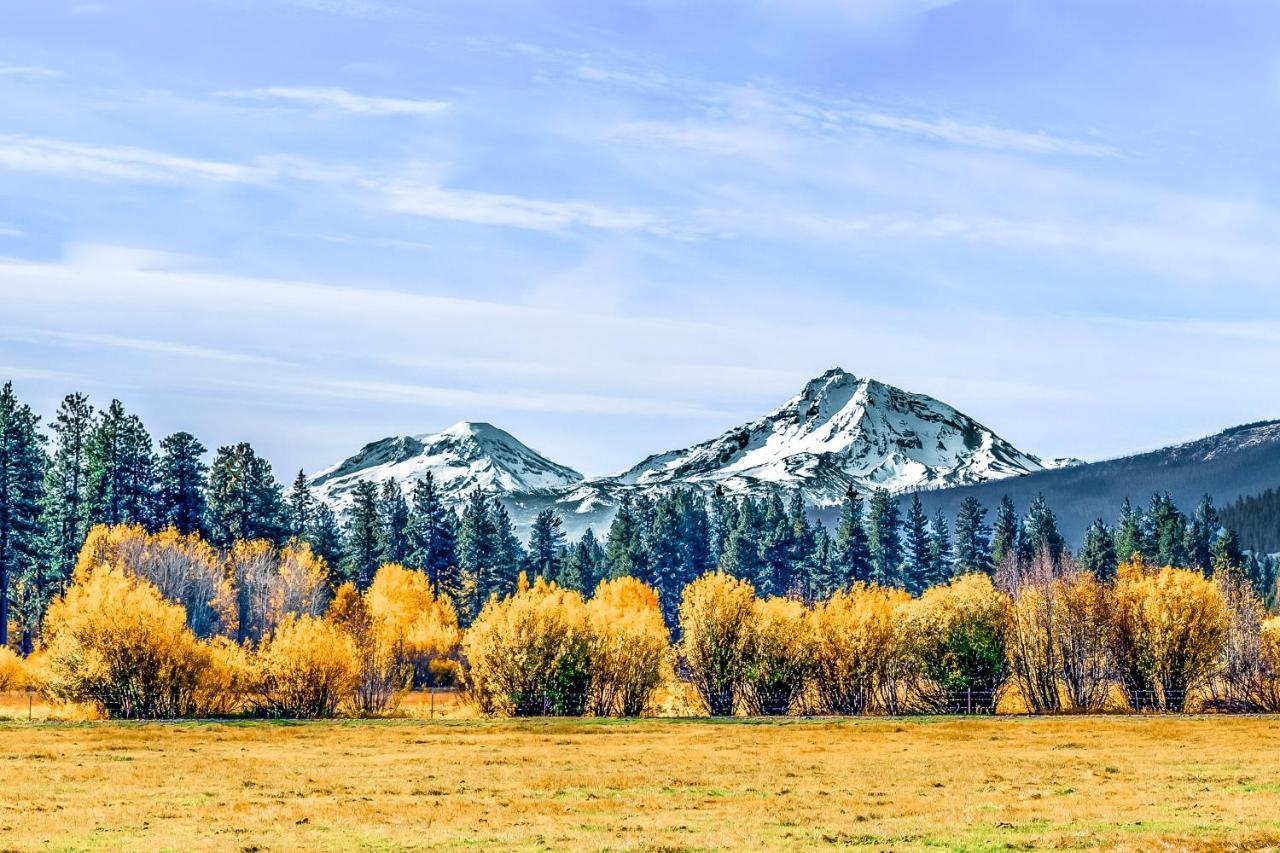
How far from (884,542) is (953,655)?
83355 millimetres

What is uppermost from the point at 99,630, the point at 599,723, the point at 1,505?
the point at 1,505

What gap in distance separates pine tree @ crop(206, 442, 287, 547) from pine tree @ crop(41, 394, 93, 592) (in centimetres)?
1084

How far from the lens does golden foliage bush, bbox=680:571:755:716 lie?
72.4 meters

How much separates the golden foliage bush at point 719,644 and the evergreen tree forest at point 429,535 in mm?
22411

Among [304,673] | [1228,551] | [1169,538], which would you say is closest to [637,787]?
[304,673]

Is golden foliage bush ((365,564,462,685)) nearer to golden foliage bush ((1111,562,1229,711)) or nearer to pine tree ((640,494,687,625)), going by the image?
pine tree ((640,494,687,625))

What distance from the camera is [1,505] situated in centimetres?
10144

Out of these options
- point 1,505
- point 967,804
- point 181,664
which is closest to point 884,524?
point 1,505

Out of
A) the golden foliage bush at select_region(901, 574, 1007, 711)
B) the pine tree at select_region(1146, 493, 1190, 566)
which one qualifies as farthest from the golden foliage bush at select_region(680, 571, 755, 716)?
the pine tree at select_region(1146, 493, 1190, 566)

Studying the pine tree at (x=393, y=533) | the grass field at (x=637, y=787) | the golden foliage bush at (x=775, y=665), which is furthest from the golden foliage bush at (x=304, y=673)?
the pine tree at (x=393, y=533)

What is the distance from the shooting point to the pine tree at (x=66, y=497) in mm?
107125

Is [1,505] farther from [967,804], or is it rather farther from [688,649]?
[967,804]

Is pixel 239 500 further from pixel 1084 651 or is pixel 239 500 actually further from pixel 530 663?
pixel 1084 651

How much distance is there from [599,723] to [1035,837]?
118ft
